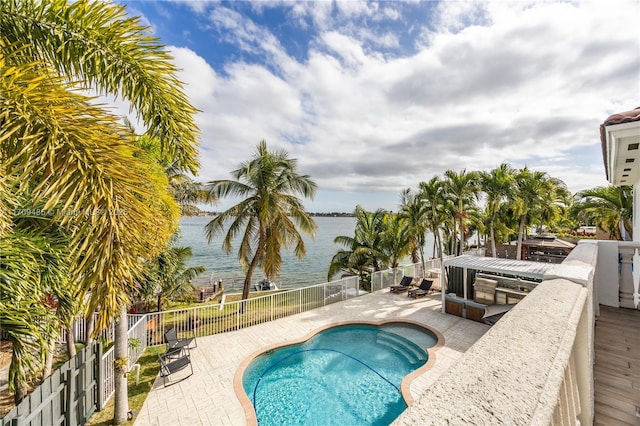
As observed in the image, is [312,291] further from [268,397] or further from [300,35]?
[300,35]

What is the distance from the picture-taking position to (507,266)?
9.38 meters

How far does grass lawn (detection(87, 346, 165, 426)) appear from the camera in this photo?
5.53 metres

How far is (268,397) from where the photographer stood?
663cm

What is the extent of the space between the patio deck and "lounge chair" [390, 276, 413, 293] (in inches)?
16.6

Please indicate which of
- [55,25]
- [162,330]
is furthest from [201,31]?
[162,330]

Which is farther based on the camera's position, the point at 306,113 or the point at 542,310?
the point at 306,113

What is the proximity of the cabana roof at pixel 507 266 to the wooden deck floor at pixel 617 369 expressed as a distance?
475cm

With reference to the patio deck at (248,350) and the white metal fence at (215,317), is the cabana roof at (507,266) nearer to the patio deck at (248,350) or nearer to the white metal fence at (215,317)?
the patio deck at (248,350)

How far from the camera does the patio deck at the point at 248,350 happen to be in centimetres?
559

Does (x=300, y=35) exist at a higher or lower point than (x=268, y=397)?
higher

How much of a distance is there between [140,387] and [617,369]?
8.89 meters

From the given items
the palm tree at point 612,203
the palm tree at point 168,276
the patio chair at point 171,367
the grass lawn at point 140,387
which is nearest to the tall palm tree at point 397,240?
the palm tree at point 612,203

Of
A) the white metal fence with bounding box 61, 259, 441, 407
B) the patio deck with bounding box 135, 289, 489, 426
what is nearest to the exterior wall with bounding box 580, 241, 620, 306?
the patio deck with bounding box 135, 289, 489, 426

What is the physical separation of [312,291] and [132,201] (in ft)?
34.8
